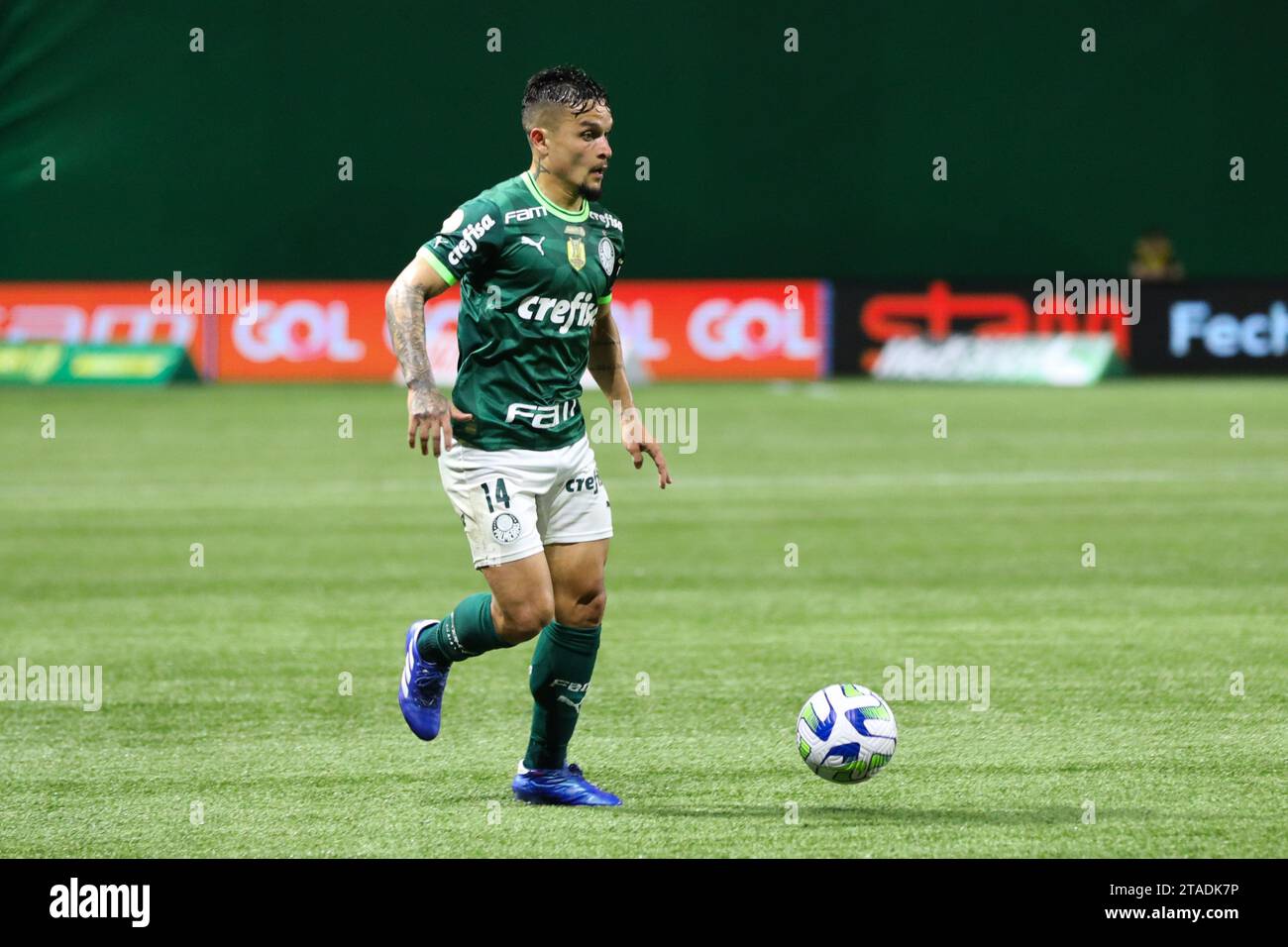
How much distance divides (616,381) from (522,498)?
72 centimetres

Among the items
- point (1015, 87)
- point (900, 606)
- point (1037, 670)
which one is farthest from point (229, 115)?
point (1037, 670)

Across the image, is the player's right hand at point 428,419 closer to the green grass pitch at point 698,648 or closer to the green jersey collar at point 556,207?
the green jersey collar at point 556,207

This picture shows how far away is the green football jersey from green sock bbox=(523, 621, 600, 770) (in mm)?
630

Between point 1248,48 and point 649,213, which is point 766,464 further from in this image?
point 1248,48

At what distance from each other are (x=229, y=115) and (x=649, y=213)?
6.82 metres

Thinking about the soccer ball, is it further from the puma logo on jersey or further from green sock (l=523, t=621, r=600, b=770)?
the puma logo on jersey

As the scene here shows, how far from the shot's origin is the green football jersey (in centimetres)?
614

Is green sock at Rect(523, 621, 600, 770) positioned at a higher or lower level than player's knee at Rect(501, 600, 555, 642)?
lower

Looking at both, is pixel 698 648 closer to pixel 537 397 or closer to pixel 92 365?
pixel 537 397

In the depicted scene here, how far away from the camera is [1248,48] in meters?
33.2

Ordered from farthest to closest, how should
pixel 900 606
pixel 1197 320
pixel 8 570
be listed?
1. pixel 1197 320
2. pixel 8 570
3. pixel 900 606

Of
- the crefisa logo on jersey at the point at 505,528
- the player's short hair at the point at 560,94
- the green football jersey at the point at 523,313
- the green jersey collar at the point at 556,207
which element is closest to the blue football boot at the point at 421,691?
the crefisa logo on jersey at the point at 505,528

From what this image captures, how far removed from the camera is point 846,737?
628 centimetres

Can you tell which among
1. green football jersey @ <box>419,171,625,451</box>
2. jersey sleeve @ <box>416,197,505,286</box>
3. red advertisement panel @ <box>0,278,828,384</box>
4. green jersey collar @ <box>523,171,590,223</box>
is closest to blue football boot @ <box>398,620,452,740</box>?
green football jersey @ <box>419,171,625,451</box>
